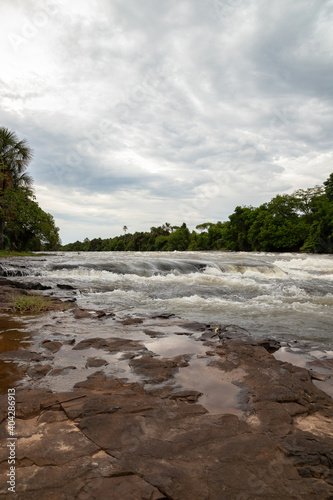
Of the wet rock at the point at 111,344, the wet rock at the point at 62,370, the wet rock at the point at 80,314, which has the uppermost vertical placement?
the wet rock at the point at 62,370

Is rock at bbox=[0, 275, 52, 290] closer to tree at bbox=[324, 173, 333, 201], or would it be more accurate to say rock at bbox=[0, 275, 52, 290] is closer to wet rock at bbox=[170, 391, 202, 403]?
wet rock at bbox=[170, 391, 202, 403]

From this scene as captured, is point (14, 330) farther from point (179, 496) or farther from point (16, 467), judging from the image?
point (179, 496)

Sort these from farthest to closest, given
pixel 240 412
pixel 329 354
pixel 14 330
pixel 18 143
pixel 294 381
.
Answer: pixel 18 143 < pixel 14 330 < pixel 329 354 < pixel 294 381 < pixel 240 412

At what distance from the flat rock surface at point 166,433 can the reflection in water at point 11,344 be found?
146 mm

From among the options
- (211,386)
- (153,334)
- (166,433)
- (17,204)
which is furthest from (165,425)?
(17,204)

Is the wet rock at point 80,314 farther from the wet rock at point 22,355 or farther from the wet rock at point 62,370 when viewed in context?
the wet rock at point 62,370

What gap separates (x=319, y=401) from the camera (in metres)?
2.44

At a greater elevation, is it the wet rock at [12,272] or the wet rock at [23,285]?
the wet rock at [12,272]

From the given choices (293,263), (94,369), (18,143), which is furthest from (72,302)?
(18,143)

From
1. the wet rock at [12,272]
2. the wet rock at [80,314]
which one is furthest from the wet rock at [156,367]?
the wet rock at [12,272]

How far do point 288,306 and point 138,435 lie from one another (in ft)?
20.1

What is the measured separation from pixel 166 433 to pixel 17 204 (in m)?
21.4

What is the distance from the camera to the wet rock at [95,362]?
3.11m

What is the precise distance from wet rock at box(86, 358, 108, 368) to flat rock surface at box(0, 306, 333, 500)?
0.01 m
